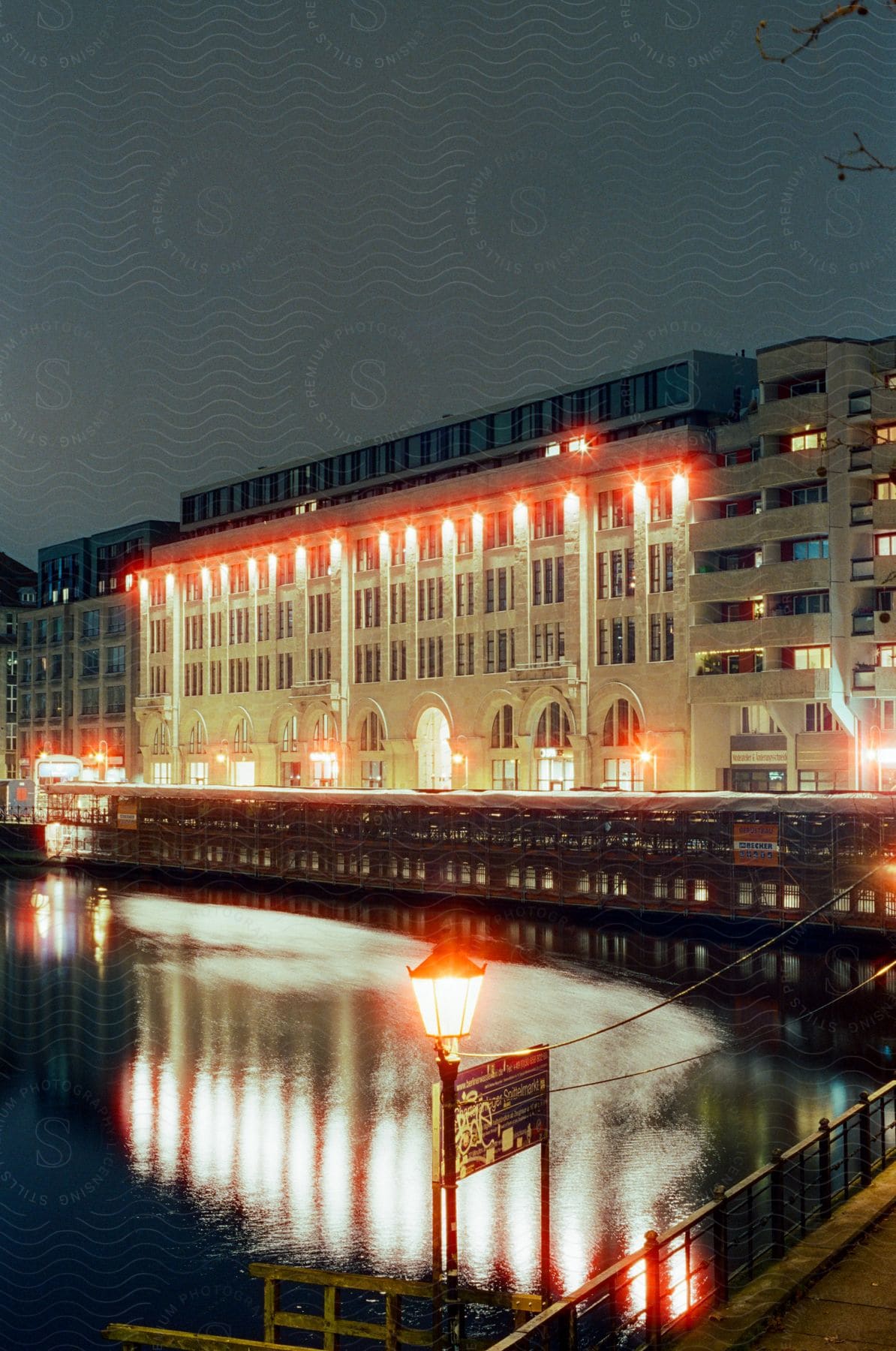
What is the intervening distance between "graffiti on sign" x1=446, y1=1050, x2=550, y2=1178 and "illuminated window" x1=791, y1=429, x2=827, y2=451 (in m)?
56.9

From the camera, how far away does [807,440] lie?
67.3m

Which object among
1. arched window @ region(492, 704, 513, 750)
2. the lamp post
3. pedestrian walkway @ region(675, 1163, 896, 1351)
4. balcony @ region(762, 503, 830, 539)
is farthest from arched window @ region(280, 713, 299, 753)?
the lamp post

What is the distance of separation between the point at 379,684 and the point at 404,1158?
230ft

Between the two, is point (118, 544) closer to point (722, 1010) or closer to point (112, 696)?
point (112, 696)

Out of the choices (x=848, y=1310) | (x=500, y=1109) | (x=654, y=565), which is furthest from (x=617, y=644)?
(x=848, y=1310)

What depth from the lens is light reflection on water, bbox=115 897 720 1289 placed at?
843 inches

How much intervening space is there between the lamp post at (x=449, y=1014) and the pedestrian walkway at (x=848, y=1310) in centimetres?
271

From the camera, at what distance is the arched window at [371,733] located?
310ft

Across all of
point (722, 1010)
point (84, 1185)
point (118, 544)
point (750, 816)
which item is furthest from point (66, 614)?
point (84, 1185)

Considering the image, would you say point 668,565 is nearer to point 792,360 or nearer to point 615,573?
point 615,573

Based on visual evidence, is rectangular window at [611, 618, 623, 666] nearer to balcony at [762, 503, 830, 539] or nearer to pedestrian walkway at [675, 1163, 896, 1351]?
balcony at [762, 503, 830, 539]

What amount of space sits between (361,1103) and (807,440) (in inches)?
1844

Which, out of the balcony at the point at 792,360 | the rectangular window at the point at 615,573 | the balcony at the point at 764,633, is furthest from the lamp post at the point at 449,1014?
the rectangular window at the point at 615,573

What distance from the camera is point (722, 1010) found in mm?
39312
